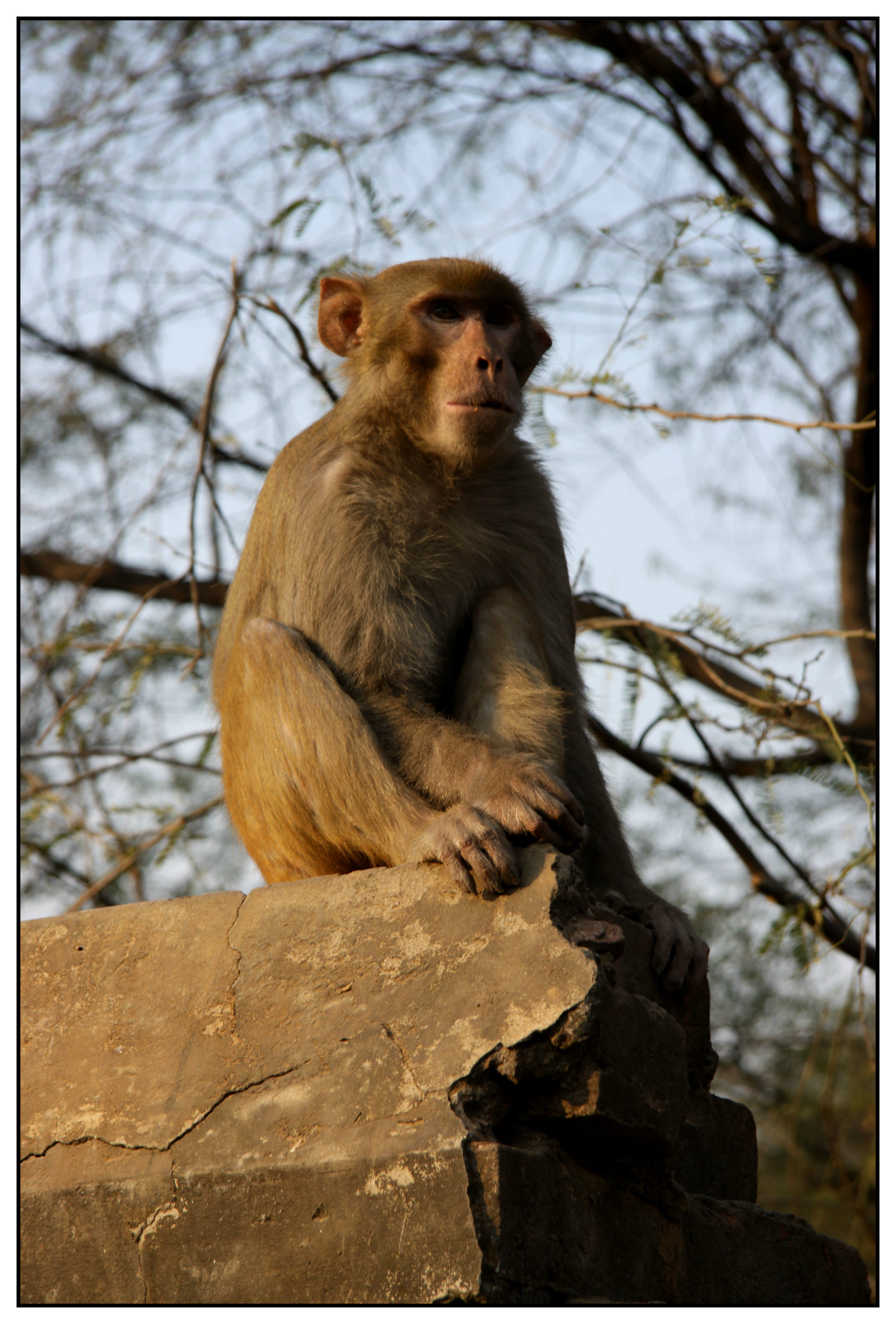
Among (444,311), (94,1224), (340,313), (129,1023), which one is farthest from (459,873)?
(340,313)

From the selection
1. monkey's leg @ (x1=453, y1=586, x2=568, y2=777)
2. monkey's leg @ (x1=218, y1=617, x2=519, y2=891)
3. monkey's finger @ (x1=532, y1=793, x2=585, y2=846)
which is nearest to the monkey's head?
monkey's leg @ (x1=453, y1=586, x2=568, y2=777)

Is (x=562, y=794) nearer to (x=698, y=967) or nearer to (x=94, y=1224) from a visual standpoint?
(x=698, y=967)

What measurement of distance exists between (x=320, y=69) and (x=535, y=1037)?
5701 millimetres

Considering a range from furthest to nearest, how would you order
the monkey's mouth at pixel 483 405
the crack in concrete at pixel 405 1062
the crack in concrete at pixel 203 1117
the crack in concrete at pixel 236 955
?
the monkey's mouth at pixel 483 405, the crack in concrete at pixel 236 955, the crack in concrete at pixel 203 1117, the crack in concrete at pixel 405 1062

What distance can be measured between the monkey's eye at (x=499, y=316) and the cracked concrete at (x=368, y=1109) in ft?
6.16

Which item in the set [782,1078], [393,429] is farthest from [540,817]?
[782,1078]

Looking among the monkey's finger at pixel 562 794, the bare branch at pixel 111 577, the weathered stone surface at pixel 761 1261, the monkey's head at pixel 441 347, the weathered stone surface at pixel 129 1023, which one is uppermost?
the bare branch at pixel 111 577

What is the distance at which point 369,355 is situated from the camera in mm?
4098

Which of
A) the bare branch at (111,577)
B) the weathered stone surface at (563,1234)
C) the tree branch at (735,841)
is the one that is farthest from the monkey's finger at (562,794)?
the bare branch at (111,577)

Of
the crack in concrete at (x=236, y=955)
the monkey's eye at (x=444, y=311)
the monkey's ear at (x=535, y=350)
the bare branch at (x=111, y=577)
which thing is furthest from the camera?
the bare branch at (x=111, y=577)

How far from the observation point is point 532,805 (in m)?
3.14

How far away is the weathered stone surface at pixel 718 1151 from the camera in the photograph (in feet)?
11.2

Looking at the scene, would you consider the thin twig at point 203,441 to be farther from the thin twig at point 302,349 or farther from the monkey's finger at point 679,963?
the monkey's finger at point 679,963

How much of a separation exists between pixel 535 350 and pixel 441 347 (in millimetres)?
450
